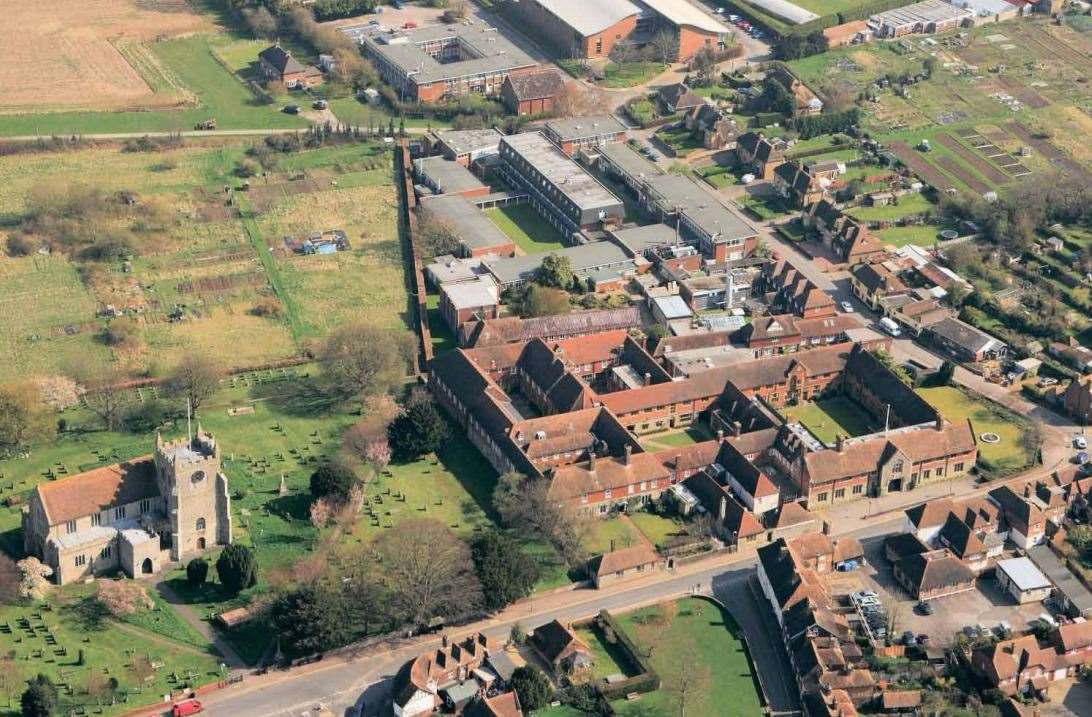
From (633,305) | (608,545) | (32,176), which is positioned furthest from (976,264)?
(32,176)

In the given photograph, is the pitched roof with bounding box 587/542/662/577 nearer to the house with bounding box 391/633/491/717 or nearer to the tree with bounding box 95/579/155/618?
the house with bounding box 391/633/491/717

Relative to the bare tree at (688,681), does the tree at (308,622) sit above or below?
above

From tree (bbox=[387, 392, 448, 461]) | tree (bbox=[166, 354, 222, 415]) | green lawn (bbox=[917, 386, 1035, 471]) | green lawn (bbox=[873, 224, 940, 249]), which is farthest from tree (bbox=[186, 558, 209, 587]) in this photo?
green lawn (bbox=[873, 224, 940, 249])

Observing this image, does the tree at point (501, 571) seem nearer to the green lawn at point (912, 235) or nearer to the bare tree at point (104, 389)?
the bare tree at point (104, 389)

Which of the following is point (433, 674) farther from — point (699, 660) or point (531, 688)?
point (699, 660)

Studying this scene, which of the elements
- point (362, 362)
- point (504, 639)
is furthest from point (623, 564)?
point (362, 362)

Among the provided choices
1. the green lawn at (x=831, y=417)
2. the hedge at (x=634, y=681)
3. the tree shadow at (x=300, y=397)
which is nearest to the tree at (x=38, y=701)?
the hedge at (x=634, y=681)
